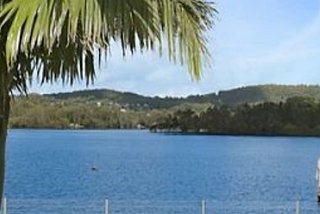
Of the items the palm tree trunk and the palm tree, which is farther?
the palm tree trunk

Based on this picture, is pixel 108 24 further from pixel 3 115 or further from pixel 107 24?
pixel 3 115

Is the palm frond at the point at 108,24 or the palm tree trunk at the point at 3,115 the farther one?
the palm tree trunk at the point at 3,115

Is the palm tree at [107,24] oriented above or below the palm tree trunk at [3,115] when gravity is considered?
above

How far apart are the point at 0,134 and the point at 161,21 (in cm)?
129

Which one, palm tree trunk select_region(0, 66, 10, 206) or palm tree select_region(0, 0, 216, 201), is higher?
palm tree select_region(0, 0, 216, 201)

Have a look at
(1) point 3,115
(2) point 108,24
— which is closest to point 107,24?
(2) point 108,24

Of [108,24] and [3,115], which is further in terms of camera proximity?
[3,115]

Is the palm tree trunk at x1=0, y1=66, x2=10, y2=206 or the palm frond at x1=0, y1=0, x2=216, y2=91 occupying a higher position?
the palm frond at x1=0, y1=0, x2=216, y2=91

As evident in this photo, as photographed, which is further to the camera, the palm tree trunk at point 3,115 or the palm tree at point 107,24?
the palm tree trunk at point 3,115

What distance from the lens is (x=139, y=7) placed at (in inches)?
146

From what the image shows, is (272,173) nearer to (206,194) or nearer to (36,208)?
(206,194)

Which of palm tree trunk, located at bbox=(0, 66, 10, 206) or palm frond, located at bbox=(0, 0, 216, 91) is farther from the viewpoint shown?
palm tree trunk, located at bbox=(0, 66, 10, 206)

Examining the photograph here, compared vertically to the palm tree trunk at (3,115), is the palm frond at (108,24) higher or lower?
higher

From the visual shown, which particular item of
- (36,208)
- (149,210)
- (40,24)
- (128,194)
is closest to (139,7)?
(40,24)
